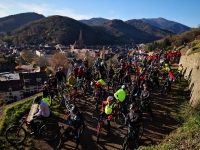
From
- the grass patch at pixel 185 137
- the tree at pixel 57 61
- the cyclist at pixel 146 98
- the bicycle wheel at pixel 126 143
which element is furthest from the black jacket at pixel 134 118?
the tree at pixel 57 61

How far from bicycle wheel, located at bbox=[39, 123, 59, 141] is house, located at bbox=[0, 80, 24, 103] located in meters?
44.5

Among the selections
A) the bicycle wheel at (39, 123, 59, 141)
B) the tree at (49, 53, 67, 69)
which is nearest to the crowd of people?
the bicycle wheel at (39, 123, 59, 141)

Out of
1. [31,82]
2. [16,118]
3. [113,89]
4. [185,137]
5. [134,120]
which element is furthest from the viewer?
[31,82]

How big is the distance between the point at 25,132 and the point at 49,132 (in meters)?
1.10

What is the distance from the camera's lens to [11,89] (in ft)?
162

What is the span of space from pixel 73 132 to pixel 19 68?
265 ft

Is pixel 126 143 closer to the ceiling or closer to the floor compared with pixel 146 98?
closer to the floor

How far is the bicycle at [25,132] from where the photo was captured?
29.7 ft

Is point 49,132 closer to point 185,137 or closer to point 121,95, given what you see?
point 121,95

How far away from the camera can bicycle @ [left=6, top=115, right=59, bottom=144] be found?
9039mm

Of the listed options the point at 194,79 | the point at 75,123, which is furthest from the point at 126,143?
the point at 194,79

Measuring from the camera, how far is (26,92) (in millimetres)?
53562

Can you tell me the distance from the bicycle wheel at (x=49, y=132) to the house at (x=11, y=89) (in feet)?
146

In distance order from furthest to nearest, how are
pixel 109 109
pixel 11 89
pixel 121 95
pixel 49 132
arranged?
A: pixel 11 89 < pixel 121 95 < pixel 109 109 < pixel 49 132
